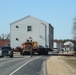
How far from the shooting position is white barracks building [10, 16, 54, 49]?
9281cm

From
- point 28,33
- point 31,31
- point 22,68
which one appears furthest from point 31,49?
point 22,68

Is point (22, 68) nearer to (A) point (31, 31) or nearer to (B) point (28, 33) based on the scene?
(B) point (28, 33)

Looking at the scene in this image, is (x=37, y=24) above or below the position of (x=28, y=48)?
above

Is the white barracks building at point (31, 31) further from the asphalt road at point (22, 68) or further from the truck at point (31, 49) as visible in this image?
the asphalt road at point (22, 68)

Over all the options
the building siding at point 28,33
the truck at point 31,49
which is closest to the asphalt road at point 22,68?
the truck at point 31,49

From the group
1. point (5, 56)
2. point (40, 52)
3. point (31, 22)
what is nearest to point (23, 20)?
point (31, 22)

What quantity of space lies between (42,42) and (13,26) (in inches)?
348

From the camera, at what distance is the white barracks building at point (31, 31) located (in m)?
92.8

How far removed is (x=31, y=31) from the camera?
93.4 metres

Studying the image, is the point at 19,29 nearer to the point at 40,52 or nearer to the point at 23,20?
the point at 23,20

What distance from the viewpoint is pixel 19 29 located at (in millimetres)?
93688

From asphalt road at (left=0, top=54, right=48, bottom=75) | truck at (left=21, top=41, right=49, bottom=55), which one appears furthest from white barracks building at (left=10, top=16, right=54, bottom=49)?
asphalt road at (left=0, top=54, right=48, bottom=75)

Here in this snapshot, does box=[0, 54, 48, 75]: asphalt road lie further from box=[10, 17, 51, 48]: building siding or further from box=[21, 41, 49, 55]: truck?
box=[10, 17, 51, 48]: building siding

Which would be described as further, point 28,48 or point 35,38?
point 35,38
